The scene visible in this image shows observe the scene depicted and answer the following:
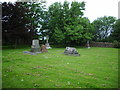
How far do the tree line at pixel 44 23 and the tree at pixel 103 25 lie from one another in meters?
11.0

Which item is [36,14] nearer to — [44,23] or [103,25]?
[44,23]

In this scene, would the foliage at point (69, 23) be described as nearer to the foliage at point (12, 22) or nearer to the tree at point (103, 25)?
the foliage at point (12, 22)

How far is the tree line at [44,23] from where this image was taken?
16.8 metres

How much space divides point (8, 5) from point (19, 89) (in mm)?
16617

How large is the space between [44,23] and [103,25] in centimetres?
2478

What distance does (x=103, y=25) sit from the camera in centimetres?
Result: 4141

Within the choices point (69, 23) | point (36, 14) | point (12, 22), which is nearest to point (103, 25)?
point (69, 23)

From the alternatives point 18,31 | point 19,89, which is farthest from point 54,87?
point 18,31

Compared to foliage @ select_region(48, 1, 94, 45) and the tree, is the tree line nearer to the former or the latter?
foliage @ select_region(48, 1, 94, 45)

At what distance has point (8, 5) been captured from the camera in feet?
55.4

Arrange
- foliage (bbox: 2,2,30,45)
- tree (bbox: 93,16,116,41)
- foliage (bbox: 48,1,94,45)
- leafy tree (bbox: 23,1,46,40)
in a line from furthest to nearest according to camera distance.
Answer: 1. tree (bbox: 93,16,116,41)
2. leafy tree (bbox: 23,1,46,40)
3. foliage (bbox: 48,1,94,45)
4. foliage (bbox: 2,2,30,45)

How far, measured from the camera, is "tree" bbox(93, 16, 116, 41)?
40.7m

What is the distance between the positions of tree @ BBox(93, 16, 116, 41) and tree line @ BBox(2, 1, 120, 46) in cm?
1097

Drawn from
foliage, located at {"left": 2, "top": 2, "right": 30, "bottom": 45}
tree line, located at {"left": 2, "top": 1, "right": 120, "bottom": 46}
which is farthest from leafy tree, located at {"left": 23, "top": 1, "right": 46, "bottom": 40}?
foliage, located at {"left": 2, "top": 2, "right": 30, "bottom": 45}
